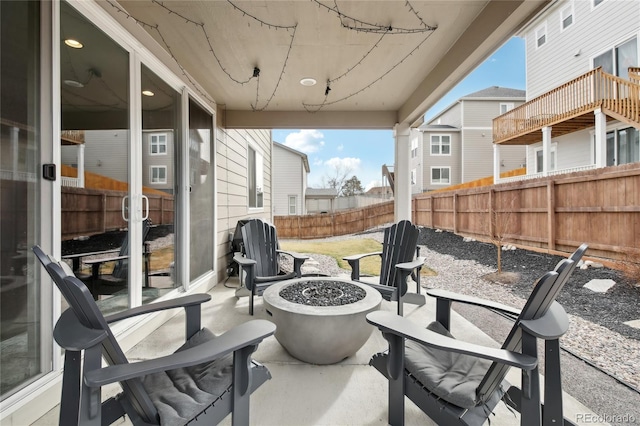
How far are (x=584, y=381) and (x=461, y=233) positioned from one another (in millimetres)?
4265

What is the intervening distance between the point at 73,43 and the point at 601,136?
18.9 ft

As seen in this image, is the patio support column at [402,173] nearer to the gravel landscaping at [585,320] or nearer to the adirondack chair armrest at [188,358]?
the gravel landscaping at [585,320]

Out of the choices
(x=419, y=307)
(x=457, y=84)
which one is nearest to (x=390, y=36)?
(x=457, y=84)

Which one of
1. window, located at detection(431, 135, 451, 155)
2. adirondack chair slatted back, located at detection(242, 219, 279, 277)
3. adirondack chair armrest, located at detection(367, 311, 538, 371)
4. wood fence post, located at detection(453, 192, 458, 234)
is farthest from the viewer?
window, located at detection(431, 135, 451, 155)

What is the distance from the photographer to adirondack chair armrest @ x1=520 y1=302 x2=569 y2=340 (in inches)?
39.9

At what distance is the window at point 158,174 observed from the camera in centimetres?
263

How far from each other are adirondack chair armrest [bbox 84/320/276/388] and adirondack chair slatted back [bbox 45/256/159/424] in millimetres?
110

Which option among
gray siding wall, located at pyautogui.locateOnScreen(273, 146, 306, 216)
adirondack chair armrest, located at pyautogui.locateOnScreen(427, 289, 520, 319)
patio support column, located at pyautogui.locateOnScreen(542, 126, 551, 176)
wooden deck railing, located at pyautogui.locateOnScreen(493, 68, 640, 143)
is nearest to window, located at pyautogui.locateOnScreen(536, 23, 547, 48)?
wooden deck railing, located at pyautogui.locateOnScreen(493, 68, 640, 143)

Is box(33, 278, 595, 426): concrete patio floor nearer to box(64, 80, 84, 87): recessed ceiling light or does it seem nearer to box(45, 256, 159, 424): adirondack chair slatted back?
box(45, 256, 159, 424): adirondack chair slatted back

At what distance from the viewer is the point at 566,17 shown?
4.38 meters

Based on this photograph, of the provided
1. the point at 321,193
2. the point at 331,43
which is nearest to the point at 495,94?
the point at 321,193

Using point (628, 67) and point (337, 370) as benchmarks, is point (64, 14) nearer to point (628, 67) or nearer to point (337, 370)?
point (337, 370)

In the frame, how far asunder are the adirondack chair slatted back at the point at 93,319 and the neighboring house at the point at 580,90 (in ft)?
10.00

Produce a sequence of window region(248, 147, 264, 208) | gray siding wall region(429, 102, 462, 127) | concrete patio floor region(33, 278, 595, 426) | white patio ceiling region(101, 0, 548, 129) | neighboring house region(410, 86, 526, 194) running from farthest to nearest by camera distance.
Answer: gray siding wall region(429, 102, 462, 127) < neighboring house region(410, 86, 526, 194) < window region(248, 147, 264, 208) < white patio ceiling region(101, 0, 548, 129) < concrete patio floor region(33, 278, 595, 426)
